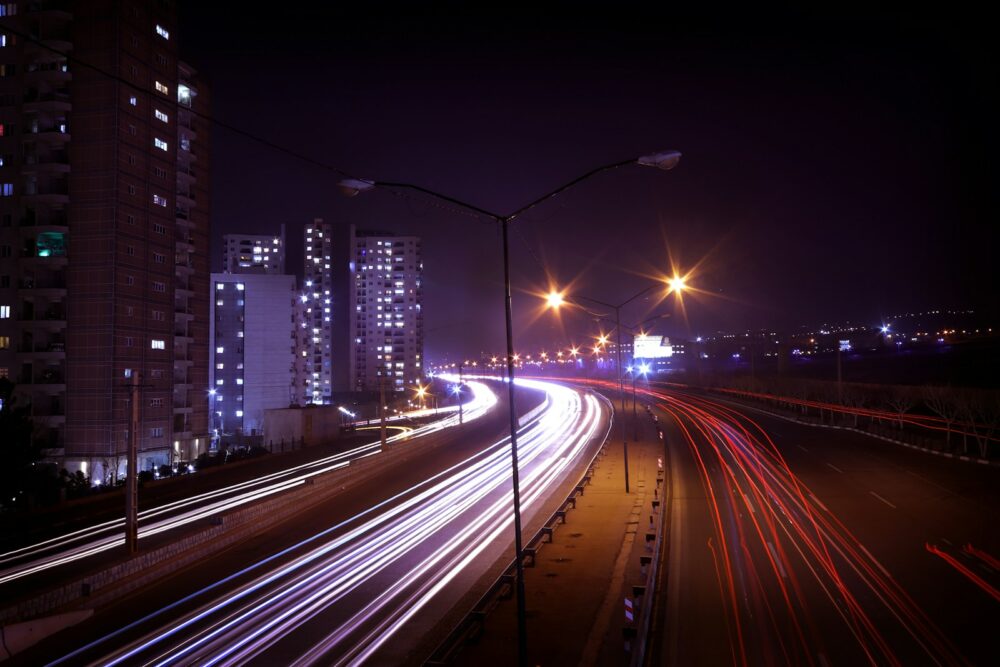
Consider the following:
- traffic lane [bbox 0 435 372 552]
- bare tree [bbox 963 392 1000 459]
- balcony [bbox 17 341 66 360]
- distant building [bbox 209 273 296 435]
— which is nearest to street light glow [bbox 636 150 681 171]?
traffic lane [bbox 0 435 372 552]

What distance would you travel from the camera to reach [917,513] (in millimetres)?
22891

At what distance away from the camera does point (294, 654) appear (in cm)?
1262

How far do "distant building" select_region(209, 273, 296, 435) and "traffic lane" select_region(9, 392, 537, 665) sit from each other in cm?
5084

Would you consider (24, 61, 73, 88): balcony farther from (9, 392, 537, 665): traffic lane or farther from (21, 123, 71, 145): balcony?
(9, 392, 537, 665): traffic lane

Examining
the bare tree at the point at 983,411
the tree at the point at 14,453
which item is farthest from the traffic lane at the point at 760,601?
the tree at the point at 14,453

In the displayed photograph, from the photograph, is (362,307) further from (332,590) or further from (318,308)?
(332,590)

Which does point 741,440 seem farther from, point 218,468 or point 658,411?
point 218,468

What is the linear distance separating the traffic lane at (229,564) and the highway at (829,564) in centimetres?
1242

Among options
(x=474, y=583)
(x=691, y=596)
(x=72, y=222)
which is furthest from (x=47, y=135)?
(x=691, y=596)

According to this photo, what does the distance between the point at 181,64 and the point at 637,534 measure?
59831 millimetres

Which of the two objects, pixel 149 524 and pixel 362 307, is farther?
pixel 362 307

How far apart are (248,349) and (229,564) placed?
71.6m

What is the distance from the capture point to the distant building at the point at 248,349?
8550 centimetres

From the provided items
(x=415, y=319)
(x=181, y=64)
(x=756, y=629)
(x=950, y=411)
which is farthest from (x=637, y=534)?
(x=415, y=319)
